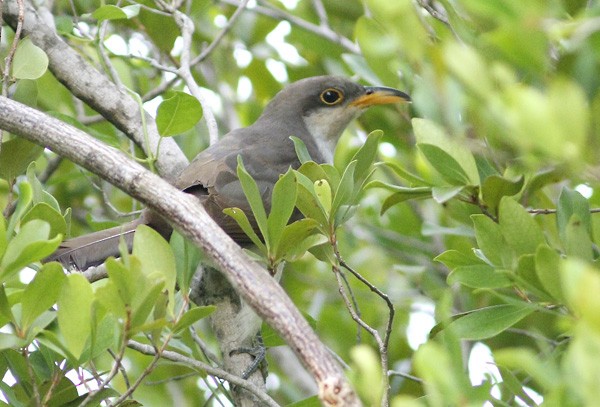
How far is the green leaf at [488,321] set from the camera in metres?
2.70

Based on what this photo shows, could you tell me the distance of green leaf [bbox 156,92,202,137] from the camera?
3.68 metres

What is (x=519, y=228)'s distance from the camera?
2561 mm

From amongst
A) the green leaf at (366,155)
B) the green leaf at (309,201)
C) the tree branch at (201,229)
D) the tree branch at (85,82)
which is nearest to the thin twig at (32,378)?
the tree branch at (201,229)

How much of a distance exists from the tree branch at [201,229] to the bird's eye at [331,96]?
11.0 ft

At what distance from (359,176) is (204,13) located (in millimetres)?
3527

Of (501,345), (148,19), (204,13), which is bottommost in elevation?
(501,345)

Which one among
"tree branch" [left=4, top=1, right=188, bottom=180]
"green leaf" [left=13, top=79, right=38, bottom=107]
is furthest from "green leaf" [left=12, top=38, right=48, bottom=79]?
"tree branch" [left=4, top=1, right=188, bottom=180]

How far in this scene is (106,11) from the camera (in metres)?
4.02

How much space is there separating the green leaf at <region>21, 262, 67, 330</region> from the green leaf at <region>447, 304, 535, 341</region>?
1.16 m

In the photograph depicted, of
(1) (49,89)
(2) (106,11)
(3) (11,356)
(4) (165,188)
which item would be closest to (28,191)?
(4) (165,188)

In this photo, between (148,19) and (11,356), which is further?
(148,19)

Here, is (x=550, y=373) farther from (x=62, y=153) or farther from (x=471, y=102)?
(x=62, y=153)

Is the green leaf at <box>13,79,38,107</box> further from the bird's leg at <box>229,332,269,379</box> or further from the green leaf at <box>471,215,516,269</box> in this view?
the green leaf at <box>471,215,516,269</box>

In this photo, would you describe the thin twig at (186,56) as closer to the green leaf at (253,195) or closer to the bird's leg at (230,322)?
the bird's leg at (230,322)
